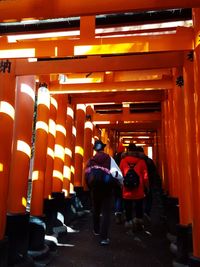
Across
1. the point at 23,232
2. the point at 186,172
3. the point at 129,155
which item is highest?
the point at 129,155

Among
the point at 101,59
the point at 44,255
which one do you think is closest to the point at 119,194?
the point at 44,255

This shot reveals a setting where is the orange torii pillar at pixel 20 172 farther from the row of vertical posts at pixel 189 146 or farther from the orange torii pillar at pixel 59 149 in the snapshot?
the row of vertical posts at pixel 189 146

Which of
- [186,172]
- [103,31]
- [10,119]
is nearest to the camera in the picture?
[10,119]

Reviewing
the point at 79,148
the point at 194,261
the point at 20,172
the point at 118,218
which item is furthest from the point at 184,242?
the point at 79,148

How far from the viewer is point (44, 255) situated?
13.7 feet

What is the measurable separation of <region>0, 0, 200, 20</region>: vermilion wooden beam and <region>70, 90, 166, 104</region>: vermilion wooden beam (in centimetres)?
415

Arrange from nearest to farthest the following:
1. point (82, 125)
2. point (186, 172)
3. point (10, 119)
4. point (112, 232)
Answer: point (10, 119) → point (186, 172) → point (112, 232) → point (82, 125)

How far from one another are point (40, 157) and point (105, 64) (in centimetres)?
187

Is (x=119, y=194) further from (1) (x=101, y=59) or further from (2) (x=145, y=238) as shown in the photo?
(1) (x=101, y=59)

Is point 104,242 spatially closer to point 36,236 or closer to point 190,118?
point 36,236

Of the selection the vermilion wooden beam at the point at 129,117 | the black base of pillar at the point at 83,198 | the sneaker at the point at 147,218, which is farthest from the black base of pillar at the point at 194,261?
the vermilion wooden beam at the point at 129,117

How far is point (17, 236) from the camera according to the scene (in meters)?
3.79

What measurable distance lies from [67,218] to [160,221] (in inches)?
85.6

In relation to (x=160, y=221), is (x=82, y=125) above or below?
above
